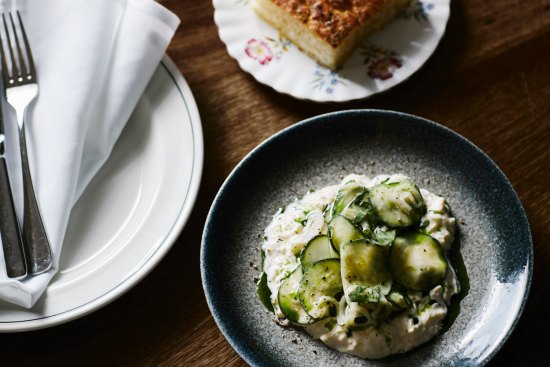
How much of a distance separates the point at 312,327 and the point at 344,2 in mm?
957

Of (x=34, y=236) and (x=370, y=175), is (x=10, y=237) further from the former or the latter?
(x=370, y=175)

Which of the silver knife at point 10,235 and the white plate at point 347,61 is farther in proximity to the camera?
the white plate at point 347,61

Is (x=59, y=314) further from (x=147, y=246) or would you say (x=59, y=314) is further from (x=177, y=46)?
(x=177, y=46)

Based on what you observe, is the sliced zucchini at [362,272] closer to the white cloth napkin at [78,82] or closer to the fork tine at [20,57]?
the white cloth napkin at [78,82]

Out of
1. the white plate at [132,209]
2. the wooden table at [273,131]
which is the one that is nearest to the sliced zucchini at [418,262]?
the wooden table at [273,131]

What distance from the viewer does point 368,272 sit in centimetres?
129

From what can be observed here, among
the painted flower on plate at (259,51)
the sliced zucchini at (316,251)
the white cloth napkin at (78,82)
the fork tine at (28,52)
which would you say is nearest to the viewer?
Answer: the sliced zucchini at (316,251)

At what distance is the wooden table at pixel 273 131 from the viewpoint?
1448 millimetres

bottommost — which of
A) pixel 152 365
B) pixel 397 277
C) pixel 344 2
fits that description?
pixel 152 365

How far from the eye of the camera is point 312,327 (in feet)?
4.44

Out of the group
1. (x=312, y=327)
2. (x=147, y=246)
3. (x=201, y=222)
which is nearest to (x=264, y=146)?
(x=201, y=222)

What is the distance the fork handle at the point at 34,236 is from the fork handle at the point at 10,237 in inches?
0.7

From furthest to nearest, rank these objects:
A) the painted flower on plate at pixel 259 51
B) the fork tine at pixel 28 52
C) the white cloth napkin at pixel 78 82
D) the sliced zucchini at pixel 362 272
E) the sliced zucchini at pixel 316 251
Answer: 1. the painted flower on plate at pixel 259 51
2. the fork tine at pixel 28 52
3. the white cloth napkin at pixel 78 82
4. the sliced zucchini at pixel 316 251
5. the sliced zucchini at pixel 362 272

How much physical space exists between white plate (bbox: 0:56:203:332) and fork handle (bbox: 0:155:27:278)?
0.08 metres
